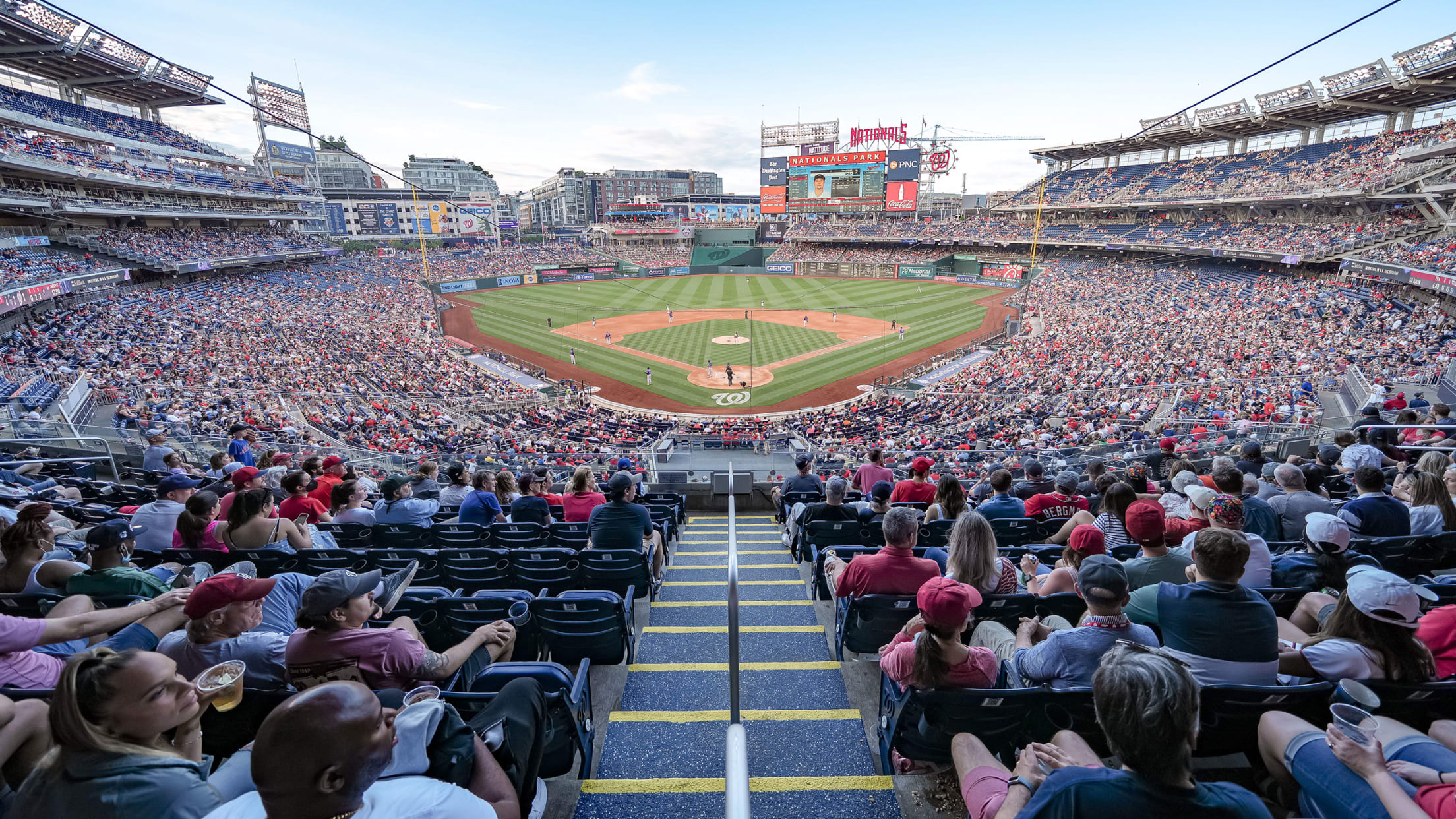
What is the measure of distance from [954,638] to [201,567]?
540 centimetres

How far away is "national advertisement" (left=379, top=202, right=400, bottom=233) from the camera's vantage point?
351ft

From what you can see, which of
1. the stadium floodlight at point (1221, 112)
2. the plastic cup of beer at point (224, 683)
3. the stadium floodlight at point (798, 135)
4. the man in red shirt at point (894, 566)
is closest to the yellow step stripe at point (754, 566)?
the man in red shirt at point (894, 566)

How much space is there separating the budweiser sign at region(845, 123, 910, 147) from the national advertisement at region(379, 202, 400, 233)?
77654 millimetres

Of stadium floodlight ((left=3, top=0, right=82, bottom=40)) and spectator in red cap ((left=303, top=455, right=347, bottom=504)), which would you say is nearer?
spectator in red cap ((left=303, top=455, right=347, bottom=504))

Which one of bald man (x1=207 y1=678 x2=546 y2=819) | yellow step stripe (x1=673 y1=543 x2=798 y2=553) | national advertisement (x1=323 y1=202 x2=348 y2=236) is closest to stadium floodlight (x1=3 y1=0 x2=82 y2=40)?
yellow step stripe (x1=673 y1=543 x2=798 y2=553)

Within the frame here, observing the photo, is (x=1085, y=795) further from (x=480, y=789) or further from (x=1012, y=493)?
(x=1012, y=493)

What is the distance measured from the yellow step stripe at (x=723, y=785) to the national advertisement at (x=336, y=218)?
12133 cm

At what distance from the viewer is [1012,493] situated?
8.43 meters

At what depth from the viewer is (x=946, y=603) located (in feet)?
10.4

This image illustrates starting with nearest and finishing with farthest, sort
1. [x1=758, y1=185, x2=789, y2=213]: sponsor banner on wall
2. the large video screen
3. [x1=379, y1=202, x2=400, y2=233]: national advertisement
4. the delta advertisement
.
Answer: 1. the large video screen
2. [x1=758, y1=185, x2=789, y2=213]: sponsor banner on wall
3. the delta advertisement
4. [x1=379, y1=202, x2=400, y2=233]: national advertisement

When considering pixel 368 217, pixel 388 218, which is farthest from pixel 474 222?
pixel 368 217

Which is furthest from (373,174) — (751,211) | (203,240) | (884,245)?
(884,245)

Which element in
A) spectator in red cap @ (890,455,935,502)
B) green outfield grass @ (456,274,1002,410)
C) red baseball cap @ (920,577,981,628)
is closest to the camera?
red baseball cap @ (920,577,981,628)

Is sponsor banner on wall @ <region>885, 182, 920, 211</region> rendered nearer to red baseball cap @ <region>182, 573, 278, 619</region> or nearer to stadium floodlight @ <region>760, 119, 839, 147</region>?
stadium floodlight @ <region>760, 119, 839, 147</region>
